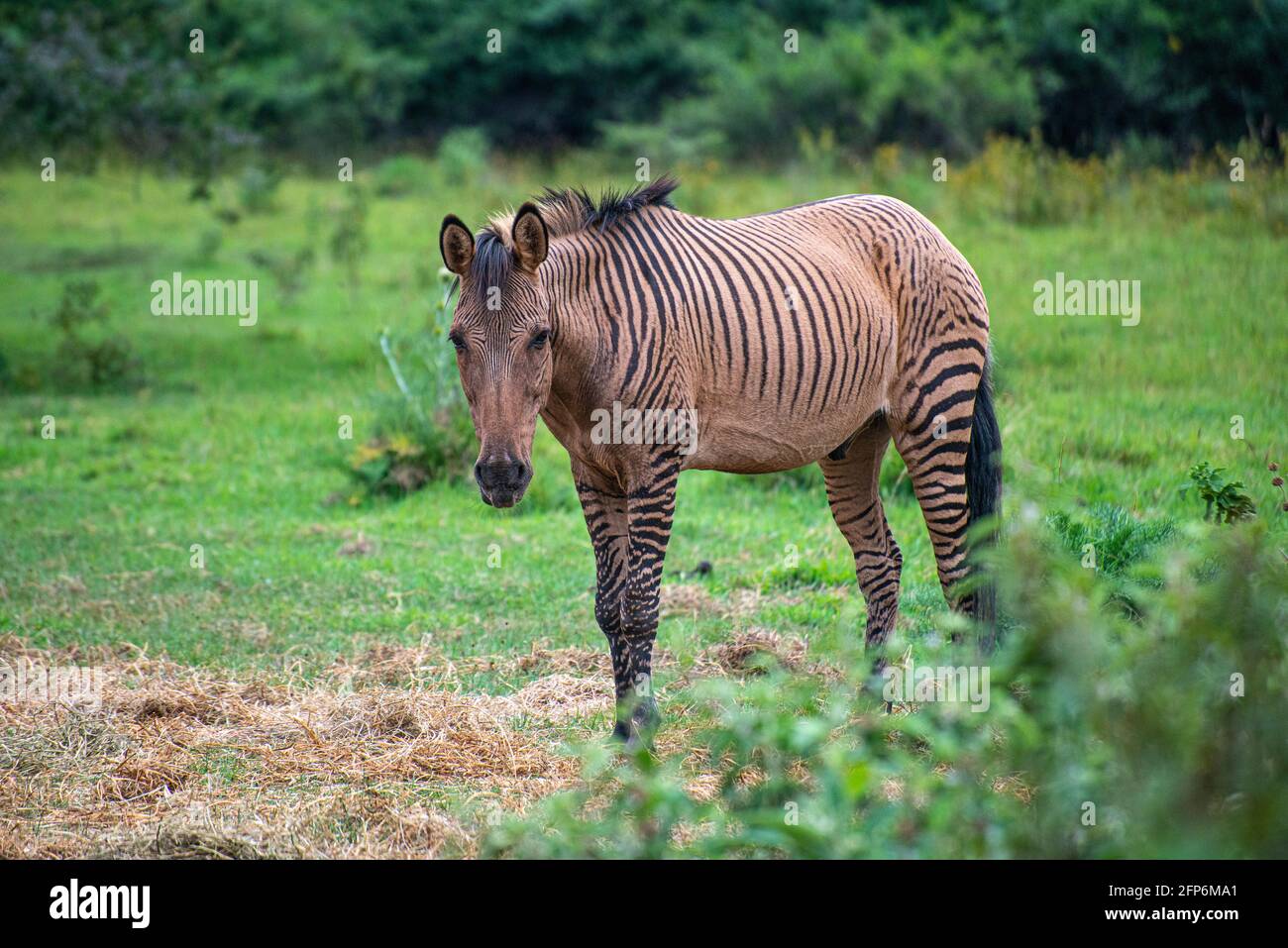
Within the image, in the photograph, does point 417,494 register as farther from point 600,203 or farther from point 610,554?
point 600,203

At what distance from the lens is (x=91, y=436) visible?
40.6 ft

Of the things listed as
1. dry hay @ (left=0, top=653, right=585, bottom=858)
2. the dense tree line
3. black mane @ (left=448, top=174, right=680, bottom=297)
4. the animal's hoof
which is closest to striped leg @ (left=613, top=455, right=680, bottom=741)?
the animal's hoof

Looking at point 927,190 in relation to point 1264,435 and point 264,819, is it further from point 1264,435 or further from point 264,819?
point 264,819

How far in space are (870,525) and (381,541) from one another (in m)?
4.27

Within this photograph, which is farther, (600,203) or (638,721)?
(600,203)

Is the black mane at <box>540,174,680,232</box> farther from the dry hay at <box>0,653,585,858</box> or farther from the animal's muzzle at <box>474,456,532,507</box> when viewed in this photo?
the dry hay at <box>0,653,585,858</box>

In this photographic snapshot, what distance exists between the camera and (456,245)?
209 inches

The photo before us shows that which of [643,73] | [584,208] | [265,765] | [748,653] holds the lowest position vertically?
[265,765]

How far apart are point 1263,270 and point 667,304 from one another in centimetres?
1022

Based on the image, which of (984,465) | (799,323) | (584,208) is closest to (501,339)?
(584,208)

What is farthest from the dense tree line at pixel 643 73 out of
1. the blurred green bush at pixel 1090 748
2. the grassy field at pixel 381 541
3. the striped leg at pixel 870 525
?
the blurred green bush at pixel 1090 748

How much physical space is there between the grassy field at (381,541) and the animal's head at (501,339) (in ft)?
4.71

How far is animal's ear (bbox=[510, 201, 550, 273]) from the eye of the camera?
525 centimetres

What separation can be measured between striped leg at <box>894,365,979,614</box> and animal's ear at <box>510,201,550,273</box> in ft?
7.05
